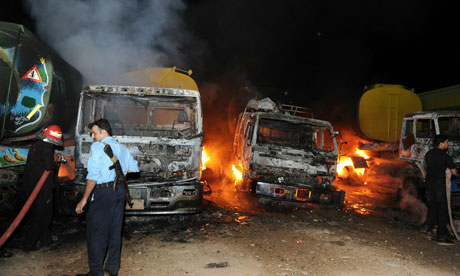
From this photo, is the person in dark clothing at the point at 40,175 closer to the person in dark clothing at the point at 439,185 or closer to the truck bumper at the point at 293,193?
the truck bumper at the point at 293,193

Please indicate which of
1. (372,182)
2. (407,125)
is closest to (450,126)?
(407,125)

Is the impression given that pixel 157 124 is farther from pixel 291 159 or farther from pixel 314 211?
pixel 314 211

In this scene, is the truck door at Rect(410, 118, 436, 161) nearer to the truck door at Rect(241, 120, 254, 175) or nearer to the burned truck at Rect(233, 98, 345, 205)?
the burned truck at Rect(233, 98, 345, 205)

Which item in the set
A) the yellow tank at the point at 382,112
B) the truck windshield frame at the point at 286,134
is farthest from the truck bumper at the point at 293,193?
the yellow tank at the point at 382,112

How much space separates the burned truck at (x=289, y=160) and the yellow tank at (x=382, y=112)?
3.68 meters

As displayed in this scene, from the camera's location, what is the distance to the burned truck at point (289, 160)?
6.09 metres

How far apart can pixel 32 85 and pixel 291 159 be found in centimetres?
532

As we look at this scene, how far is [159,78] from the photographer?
7492 millimetres

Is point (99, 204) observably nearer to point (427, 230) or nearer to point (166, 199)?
point (166, 199)

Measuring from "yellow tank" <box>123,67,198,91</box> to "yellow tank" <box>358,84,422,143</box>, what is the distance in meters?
6.12

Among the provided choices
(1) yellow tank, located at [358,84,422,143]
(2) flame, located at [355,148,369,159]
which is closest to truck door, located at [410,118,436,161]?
(1) yellow tank, located at [358,84,422,143]

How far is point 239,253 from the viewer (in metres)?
3.96

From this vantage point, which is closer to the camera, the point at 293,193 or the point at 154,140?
the point at 154,140

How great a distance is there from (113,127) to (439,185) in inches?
228
